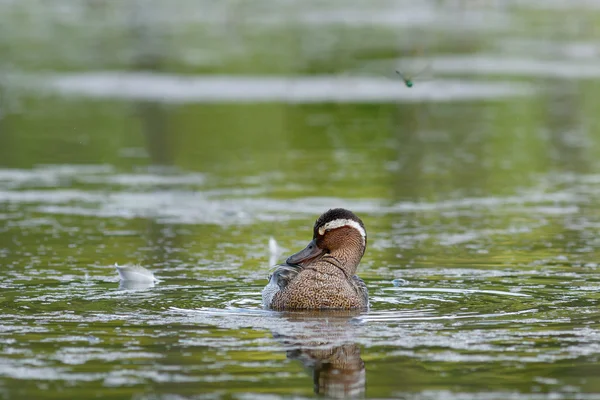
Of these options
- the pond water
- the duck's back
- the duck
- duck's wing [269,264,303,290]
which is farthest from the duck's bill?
the pond water

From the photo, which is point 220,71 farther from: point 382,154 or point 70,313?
point 70,313

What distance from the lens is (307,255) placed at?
1038 centimetres

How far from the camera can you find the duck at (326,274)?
32.7 ft

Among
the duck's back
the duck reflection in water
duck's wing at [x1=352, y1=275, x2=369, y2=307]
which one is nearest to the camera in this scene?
the duck reflection in water

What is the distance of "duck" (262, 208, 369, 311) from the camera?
32.7 ft

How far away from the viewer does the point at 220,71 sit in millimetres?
29328

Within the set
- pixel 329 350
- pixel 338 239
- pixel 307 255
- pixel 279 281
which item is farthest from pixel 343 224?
pixel 329 350

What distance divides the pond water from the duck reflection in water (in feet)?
0.10

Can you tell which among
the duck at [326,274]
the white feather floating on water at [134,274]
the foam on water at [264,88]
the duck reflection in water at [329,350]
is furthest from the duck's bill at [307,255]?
the foam on water at [264,88]

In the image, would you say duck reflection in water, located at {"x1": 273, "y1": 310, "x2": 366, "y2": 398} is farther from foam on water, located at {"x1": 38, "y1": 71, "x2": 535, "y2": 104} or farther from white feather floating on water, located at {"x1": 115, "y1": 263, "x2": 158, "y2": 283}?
foam on water, located at {"x1": 38, "y1": 71, "x2": 535, "y2": 104}

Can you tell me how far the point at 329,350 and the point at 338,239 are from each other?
196cm

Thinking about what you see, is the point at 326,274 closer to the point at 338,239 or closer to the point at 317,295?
the point at 317,295

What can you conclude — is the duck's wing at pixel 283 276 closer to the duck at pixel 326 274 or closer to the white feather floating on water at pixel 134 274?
the duck at pixel 326 274

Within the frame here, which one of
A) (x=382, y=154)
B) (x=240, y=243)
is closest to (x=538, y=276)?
(x=240, y=243)
